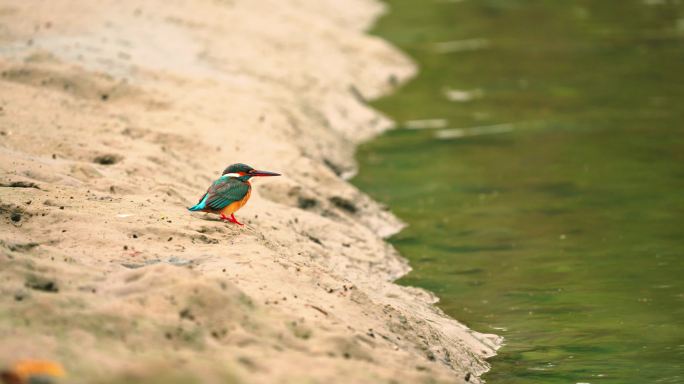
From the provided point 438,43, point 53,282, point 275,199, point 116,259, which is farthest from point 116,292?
point 438,43

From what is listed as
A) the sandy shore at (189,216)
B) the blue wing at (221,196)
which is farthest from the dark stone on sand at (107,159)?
the blue wing at (221,196)

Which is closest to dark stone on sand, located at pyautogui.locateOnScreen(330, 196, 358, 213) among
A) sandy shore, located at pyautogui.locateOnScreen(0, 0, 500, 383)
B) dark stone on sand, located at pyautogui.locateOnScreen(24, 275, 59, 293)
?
sandy shore, located at pyautogui.locateOnScreen(0, 0, 500, 383)

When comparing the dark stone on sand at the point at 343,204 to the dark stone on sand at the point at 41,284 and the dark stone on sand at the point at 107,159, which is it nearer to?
the dark stone on sand at the point at 107,159

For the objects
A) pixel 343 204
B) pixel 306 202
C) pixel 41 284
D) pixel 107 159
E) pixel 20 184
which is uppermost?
pixel 41 284

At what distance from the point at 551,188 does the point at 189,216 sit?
524cm

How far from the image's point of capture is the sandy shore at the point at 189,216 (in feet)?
16.8

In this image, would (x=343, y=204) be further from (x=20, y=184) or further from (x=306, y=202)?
(x=20, y=184)

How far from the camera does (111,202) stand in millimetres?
7457

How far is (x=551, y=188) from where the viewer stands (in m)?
11.5

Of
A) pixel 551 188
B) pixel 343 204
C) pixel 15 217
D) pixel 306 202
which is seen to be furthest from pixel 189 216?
pixel 551 188

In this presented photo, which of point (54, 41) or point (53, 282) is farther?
point (54, 41)

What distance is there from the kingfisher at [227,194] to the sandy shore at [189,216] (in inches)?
5.0

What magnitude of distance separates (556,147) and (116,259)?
784 centimetres

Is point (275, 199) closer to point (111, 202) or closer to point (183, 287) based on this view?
A: point (111, 202)
